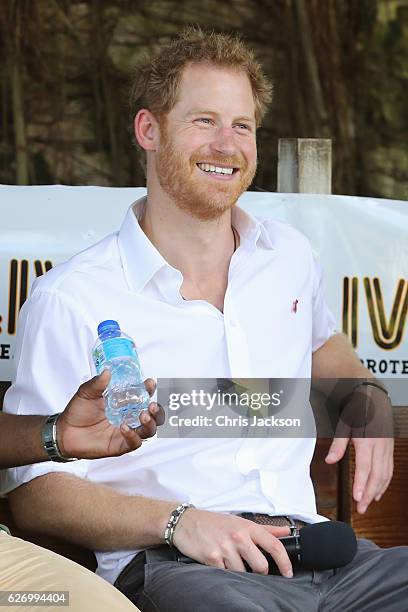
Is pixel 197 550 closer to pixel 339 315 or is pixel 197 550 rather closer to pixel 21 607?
pixel 21 607

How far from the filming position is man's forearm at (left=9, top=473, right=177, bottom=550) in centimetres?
238

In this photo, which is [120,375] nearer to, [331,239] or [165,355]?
[165,355]

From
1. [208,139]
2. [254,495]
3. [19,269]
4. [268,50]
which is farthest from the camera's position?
[268,50]

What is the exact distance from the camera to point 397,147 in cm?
634

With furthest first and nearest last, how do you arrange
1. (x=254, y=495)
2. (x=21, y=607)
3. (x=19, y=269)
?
(x=19, y=269) < (x=254, y=495) < (x=21, y=607)

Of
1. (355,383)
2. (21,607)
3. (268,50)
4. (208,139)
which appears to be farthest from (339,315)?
(268,50)

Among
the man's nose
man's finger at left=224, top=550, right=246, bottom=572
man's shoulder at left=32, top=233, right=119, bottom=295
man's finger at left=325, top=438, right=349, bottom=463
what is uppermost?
the man's nose

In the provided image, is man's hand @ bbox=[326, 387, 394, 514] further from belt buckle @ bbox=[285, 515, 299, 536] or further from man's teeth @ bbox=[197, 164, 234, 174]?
man's teeth @ bbox=[197, 164, 234, 174]

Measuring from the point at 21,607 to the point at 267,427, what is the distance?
90 cm

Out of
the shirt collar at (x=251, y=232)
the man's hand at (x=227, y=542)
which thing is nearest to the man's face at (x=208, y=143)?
the shirt collar at (x=251, y=232)

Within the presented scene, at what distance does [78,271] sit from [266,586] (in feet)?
2.71

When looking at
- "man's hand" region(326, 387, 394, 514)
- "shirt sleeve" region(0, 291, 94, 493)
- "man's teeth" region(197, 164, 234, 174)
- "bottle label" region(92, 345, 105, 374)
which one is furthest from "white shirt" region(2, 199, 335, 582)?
"bottle label" region(92, 345, 105, 374)

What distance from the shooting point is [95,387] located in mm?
2088

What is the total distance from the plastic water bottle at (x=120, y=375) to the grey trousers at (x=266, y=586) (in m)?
0.34
